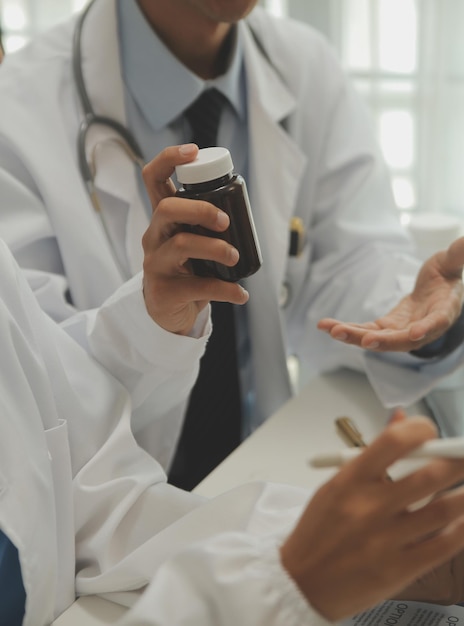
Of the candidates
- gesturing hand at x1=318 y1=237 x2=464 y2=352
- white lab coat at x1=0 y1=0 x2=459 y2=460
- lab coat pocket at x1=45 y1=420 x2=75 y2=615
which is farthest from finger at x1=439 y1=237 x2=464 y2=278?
lab coat pocket at x1=45 y1=420 x2=75 y2=615

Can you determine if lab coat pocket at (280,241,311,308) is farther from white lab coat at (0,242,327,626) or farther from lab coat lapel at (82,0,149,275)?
white lab coat at (0,242,327,626)

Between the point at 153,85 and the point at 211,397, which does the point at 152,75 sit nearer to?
the point at 153,85

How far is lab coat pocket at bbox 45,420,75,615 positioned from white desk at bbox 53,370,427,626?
19 centimetres

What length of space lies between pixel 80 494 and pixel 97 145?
21.1 inches

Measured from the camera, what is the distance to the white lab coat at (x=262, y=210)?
1.09m

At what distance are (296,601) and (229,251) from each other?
0.32m

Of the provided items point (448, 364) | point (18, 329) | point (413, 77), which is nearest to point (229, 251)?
point (18, 329)

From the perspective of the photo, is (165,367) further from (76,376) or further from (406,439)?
(406,439)

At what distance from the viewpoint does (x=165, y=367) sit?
92 cm

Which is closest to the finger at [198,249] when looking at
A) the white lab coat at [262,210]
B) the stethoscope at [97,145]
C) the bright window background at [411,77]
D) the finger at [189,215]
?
the finger at [189,215]

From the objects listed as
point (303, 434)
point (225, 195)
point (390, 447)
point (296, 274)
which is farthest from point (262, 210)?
point (390, 447)

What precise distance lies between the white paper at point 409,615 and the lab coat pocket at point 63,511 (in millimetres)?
259

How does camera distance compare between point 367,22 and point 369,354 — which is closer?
point 369,354

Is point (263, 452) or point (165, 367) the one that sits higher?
point (165, 367)
